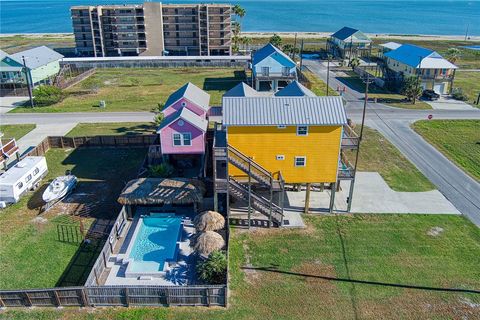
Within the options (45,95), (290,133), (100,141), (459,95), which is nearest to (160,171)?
(290,133)

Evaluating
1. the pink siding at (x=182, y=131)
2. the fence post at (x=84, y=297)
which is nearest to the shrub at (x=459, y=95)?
the pink siding at (x=182, y=131)

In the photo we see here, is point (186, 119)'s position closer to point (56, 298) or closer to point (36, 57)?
point (56, 298)

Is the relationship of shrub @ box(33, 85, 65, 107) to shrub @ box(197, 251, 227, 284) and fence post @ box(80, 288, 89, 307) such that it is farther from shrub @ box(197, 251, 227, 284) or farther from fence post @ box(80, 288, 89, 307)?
shrub @ box(197, 251, 227, 284)

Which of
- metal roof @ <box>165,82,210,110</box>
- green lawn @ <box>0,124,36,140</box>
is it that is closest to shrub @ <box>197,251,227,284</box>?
metal roof @ <box>165,82,210,110</box>

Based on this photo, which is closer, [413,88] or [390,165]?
[390,165]

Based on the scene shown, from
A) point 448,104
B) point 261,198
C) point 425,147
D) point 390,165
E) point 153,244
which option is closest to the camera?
point 153,244
